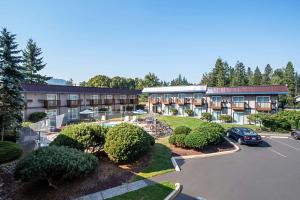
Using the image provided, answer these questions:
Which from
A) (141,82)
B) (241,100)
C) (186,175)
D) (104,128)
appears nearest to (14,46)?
(104,128)

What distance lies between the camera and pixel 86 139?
39.3 feet

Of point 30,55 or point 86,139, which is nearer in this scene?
point 86,139

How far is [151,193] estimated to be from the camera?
942 centimetres

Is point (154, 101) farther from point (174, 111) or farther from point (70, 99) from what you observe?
point (70, 99)

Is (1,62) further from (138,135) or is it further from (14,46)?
(138,135)

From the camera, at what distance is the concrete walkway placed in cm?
888

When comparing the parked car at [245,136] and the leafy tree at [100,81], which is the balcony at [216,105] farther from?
the leafy tree at [100,81]

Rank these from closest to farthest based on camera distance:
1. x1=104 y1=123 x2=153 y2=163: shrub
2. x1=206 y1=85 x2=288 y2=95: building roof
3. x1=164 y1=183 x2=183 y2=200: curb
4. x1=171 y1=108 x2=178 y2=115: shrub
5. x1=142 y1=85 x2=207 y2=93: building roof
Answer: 1. x1=164 y1=183 x2=183 y2=200: curb
2. x1=104 y1=123 x2=153 y2=163: shrub
3. x1=206 y1=85 x2=288 y2=95: building roof
4. x1=142 y1=85 x2=207 y2=93: building roof
5. x1=171 y1=108 x2=178 y2=115: shrub

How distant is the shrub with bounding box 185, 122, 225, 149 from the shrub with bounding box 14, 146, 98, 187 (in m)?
8.95

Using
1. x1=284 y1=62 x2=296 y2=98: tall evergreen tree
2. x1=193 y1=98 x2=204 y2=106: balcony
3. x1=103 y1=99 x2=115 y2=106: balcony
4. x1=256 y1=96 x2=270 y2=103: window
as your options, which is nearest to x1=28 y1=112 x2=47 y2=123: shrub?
x1=103 y1=99 x2=115 y2=106: balcony

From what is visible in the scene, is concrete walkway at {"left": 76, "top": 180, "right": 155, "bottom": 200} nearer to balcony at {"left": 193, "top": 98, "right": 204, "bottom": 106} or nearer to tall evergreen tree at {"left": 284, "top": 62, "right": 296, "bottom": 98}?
balcony at {"left": 193, "top": 98, "right": 204, "bottom": 106}

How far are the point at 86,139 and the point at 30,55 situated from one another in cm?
4749

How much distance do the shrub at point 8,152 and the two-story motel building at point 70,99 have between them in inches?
722

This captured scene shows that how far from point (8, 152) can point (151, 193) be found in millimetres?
7250
